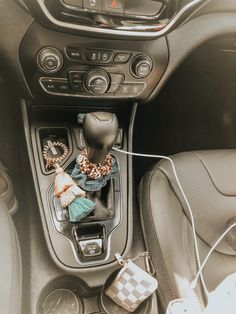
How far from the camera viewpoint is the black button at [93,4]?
2.23 ft

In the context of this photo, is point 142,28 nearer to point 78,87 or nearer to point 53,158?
point 78,87

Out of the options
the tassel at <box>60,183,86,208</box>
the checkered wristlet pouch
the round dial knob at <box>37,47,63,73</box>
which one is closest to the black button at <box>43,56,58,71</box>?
the round dial knob at <box>37,47,63,73</box>

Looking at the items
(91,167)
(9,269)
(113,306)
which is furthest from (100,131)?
(113,306)

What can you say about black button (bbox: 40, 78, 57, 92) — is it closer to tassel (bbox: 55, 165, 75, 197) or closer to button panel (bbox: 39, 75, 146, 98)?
button panel (bbox: 39, 75, 146, 98)

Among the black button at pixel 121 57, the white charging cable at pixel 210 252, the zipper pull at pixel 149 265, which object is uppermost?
the black button at pixel 121 57

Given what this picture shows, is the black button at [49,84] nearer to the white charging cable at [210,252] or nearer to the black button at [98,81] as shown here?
the black button at [98,81]

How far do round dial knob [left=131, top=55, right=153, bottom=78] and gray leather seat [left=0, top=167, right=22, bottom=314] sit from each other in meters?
0.35

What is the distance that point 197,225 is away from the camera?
86 cm

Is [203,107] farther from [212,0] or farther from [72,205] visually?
[72,205]

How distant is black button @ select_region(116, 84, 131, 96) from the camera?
2.82 ft

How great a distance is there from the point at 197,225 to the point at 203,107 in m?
0.76

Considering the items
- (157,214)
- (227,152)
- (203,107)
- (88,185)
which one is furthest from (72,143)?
(203,107)

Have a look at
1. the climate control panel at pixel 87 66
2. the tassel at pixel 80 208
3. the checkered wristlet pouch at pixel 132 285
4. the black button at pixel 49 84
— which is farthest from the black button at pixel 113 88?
the checkered wristlet pouch at pixel 132 285

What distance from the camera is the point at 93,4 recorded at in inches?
26.8
